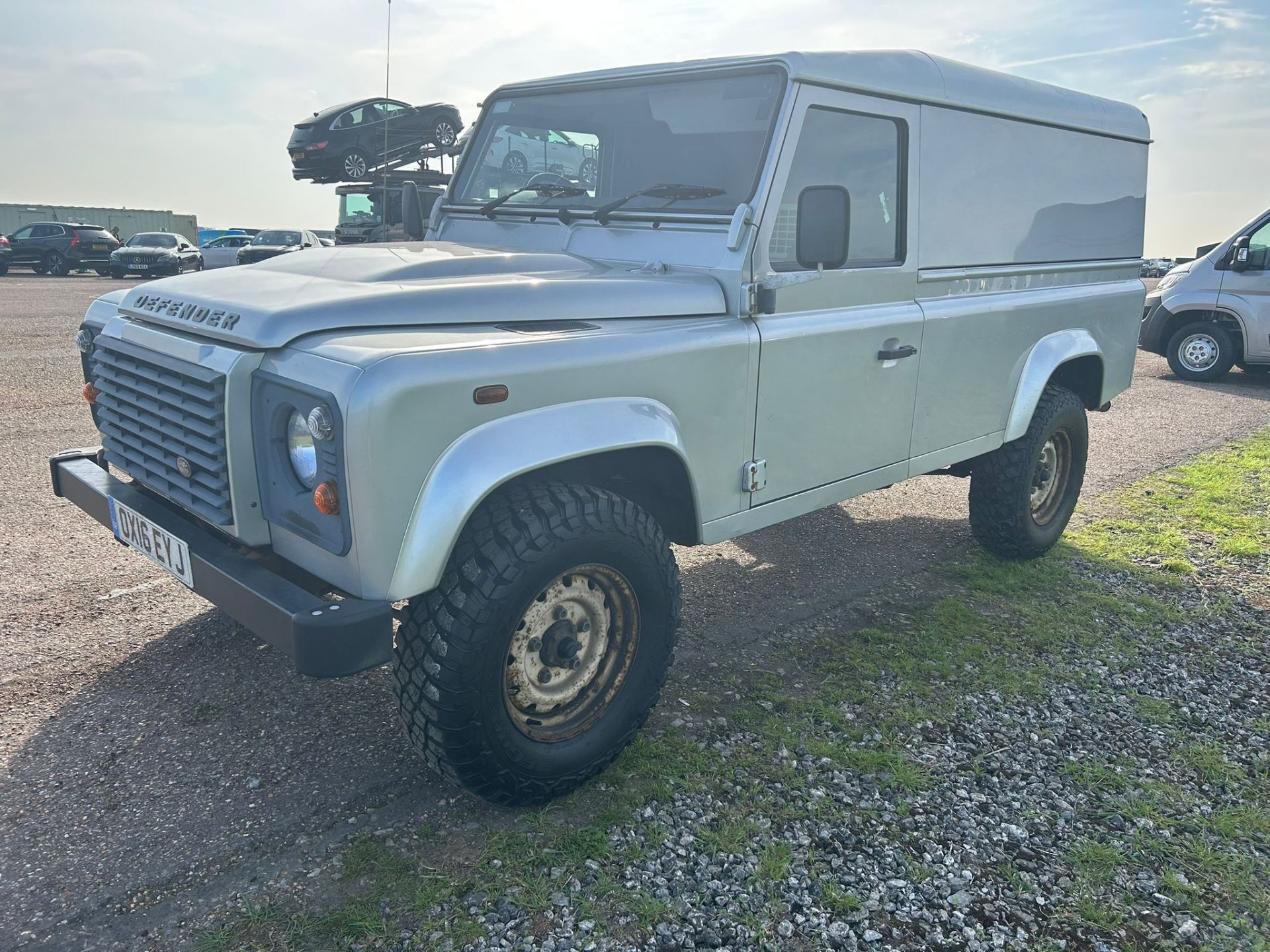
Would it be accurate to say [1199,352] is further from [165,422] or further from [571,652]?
[165,422]

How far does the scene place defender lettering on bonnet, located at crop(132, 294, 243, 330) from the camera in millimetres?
2609

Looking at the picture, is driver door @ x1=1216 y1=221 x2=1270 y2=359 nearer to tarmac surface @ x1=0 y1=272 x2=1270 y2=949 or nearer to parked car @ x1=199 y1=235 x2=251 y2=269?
tarmac surface @ x1=0 y1=272 x2=1270 y2=949

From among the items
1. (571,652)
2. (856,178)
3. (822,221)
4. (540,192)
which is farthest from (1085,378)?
(571,652)

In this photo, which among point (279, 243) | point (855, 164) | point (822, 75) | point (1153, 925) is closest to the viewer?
point (1153, 925)

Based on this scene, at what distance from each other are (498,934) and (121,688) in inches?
75.5

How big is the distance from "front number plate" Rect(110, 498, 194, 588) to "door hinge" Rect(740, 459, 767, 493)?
1762 mm

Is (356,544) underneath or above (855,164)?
underneath

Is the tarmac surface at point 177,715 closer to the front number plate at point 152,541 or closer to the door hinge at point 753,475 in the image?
the front number plate at point 152,541

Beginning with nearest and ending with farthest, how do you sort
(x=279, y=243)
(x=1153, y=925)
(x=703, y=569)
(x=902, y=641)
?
(x=1153, y=925)
(x=902, y=641)
(x=703, y=569)
(x=279, y=243)

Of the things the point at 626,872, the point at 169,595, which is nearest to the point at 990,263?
the point at 626,872

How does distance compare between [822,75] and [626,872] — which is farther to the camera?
[822,75]

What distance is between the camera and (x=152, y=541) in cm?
287

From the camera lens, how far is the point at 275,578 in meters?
2.51

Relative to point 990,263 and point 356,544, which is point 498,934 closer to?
point 356,544
